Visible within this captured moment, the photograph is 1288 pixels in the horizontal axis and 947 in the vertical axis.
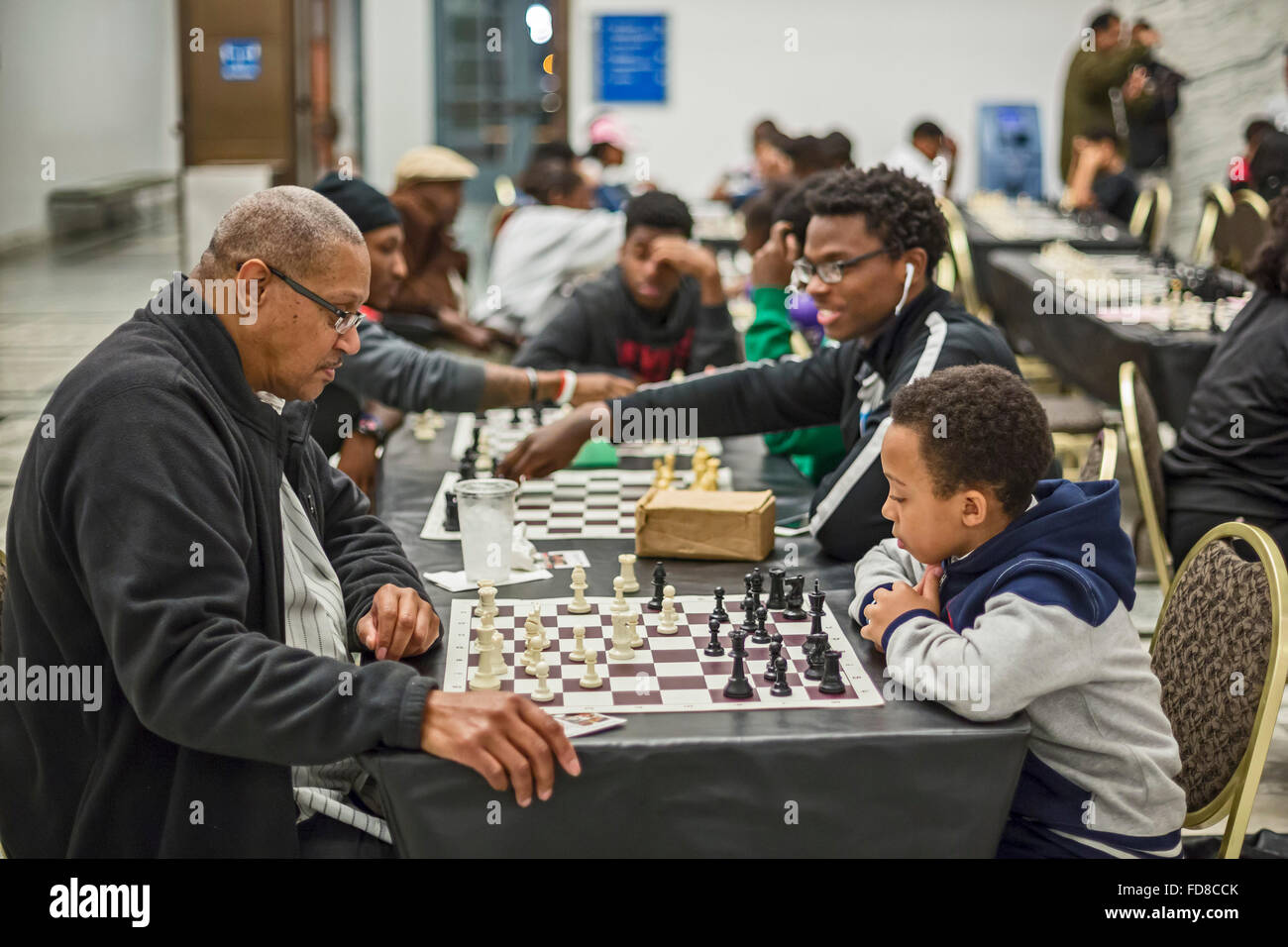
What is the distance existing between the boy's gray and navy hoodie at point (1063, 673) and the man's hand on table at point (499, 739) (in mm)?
477

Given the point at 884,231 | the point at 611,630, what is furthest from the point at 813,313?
the point at 611,630

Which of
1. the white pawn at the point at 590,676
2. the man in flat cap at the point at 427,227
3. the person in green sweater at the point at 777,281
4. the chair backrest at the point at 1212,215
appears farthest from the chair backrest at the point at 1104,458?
the chair backrest at the point at 1212,215

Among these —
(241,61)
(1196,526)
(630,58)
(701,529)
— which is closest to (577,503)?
(701,529)

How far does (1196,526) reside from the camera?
10.8ft

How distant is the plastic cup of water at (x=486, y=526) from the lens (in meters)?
2.18

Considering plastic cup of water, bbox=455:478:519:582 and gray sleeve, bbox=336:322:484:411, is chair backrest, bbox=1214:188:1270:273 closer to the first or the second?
gray sleeve, bbox=336:322:484:411

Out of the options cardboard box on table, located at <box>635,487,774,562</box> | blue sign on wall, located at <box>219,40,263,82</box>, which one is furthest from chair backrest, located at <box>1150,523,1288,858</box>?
blue sign on wall, located at <box>219,40,263,82</box>

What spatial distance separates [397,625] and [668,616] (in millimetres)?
412

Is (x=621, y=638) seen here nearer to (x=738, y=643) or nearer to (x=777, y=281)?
(x=738, y=643)

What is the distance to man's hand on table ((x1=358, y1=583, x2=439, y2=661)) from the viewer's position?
6.26ft

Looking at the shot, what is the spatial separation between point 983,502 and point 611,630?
0.59 metres

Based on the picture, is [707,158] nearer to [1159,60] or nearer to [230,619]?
[1159,60]

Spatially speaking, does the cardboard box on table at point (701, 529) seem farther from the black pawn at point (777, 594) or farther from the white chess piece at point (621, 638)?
the white chess piece at point (621, 638)

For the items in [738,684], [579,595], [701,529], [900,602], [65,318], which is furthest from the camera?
[65,318]
